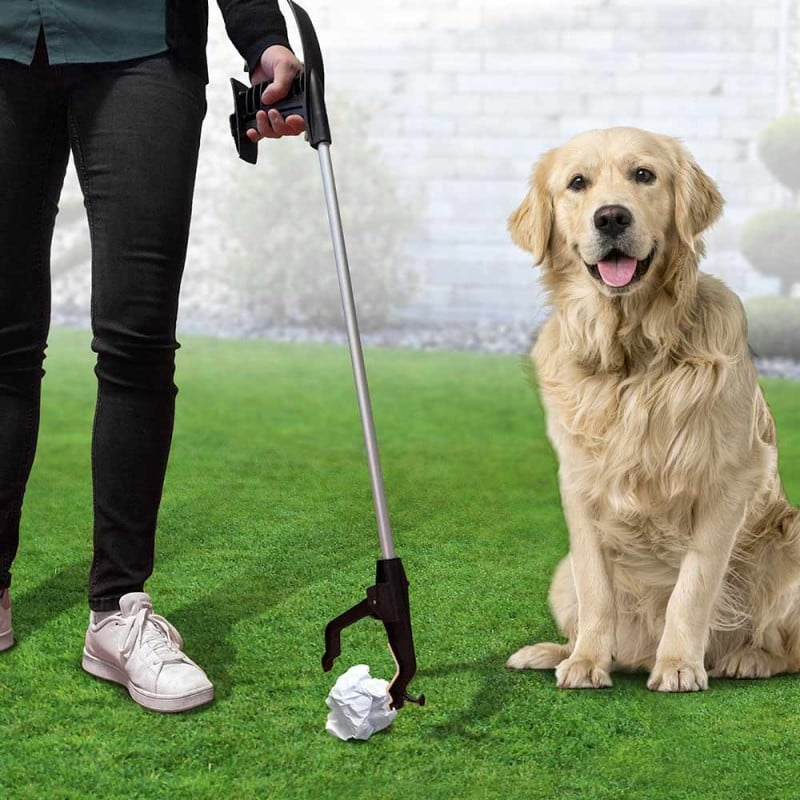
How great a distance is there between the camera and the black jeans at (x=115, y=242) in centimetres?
178

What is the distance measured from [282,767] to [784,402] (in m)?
3.96

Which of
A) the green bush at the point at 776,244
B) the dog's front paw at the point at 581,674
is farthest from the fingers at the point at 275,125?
the green bush at the point at 776,244

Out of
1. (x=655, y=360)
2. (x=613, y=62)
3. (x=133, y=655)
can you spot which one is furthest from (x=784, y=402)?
(x=133, y=655)

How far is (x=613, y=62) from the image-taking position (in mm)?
7059

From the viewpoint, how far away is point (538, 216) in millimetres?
2072

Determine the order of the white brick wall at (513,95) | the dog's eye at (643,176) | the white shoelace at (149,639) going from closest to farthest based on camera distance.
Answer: the white shoelace at (149,639) → the dog's eye at (643,176) → the white brick wall at (513,95)

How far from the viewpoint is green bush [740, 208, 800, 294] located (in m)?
6.62

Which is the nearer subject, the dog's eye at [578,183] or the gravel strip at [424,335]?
the dog's eye at [578,183]

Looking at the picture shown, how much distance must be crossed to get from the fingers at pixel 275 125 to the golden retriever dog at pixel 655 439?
47 centimetres

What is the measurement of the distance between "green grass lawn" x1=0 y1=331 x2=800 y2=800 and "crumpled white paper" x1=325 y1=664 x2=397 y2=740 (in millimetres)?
22

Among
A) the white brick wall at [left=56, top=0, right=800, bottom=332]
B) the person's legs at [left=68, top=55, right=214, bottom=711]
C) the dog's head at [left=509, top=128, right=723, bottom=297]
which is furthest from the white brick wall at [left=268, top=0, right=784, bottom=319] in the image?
the person's legs at [left=68, top=55, right=214, bottom=711]

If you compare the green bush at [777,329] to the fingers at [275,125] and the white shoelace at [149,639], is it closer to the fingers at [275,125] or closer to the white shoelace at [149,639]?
the fingers at [275,125]

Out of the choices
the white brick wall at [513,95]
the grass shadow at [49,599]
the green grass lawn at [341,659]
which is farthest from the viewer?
the white brick wall at [513,95]

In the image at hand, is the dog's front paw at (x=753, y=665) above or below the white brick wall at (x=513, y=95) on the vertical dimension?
below
